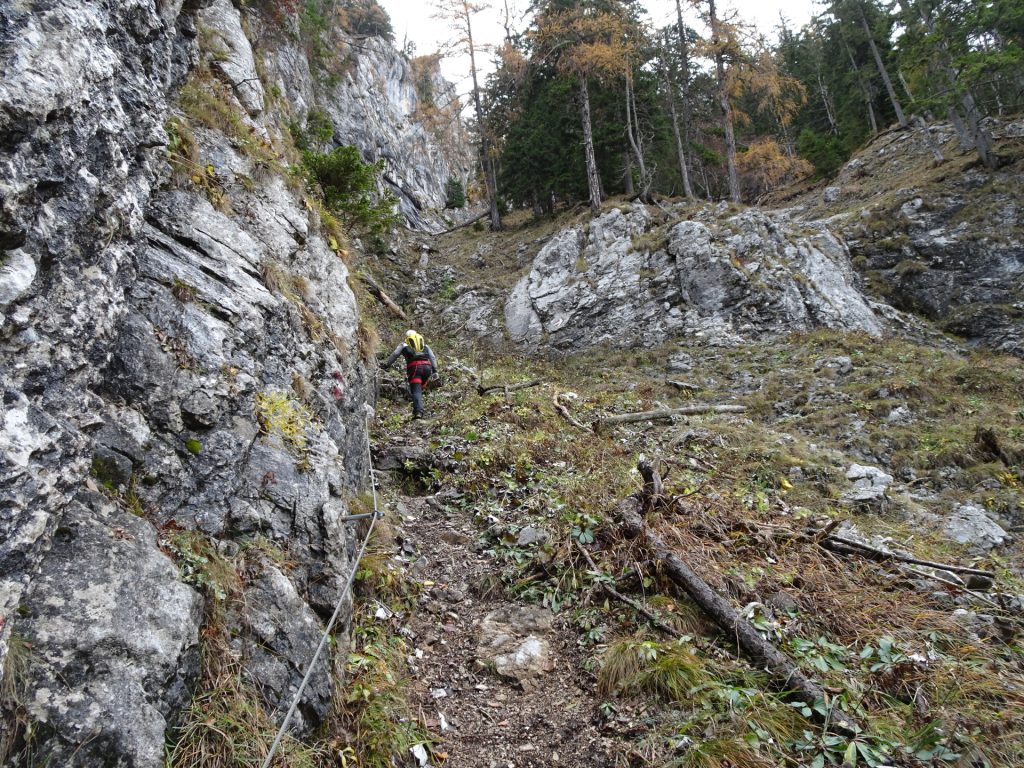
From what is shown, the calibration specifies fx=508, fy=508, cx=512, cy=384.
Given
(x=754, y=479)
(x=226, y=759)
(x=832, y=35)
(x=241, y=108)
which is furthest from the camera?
(x=832, y=35)

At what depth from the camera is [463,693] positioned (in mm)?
4316

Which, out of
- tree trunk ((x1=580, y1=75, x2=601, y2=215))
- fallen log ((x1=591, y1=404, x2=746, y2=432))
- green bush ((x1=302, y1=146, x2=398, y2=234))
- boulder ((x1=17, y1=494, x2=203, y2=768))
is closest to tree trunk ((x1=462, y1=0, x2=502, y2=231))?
tree trunk ((x1=580, y1=75, x2=601, y2=215))

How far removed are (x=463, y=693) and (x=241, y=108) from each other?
9.44 metres

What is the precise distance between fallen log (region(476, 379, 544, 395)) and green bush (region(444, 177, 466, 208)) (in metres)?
36.4

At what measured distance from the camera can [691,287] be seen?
1588cm

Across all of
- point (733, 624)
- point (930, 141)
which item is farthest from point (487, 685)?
point (930, 141)

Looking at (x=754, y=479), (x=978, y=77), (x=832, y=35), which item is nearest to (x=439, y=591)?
(x=754, y=479)

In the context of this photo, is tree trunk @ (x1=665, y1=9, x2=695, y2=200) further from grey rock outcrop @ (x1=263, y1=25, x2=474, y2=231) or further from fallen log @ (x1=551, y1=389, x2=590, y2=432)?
fallen log @ (x1=551, y1=389, x2=590, y2=432)

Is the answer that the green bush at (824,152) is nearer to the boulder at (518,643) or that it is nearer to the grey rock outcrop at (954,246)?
the grey rock outcrop at (954,246)

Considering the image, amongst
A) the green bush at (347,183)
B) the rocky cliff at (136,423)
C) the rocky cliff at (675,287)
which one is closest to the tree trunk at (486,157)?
the rocky cliff at (675,287)

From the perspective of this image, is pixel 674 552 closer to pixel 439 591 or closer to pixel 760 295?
pixel 439 591

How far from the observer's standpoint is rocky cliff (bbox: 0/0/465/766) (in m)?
2.50

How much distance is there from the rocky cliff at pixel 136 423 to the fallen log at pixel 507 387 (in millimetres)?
5473

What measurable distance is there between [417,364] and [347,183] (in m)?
4.62
